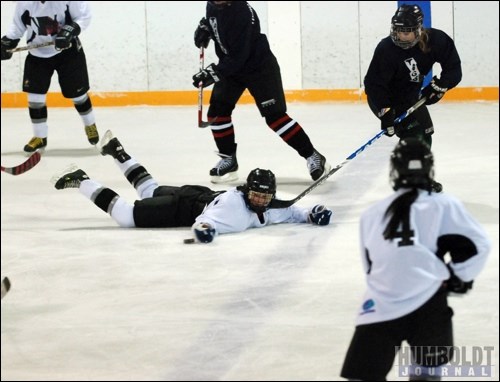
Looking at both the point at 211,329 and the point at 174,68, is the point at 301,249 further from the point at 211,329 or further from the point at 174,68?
the point at 174,68

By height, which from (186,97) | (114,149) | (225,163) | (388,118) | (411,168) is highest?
(411,168)

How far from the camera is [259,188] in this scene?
4473 mm

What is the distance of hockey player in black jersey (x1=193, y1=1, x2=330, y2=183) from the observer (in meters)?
5.42

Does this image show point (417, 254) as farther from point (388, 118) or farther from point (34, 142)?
point (34, 142)

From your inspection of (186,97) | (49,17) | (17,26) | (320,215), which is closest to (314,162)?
(320,215)

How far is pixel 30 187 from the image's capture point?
5.84 meters

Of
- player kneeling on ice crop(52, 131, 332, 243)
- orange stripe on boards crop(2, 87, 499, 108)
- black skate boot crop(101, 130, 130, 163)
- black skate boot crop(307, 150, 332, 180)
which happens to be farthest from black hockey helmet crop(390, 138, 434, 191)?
orange stripe on boards crop(2, 87, 499, 108)

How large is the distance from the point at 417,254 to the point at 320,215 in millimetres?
2226

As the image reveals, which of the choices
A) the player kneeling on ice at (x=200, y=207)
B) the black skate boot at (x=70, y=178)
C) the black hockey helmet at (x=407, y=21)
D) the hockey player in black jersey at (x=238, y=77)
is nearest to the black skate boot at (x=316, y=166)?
the hockey player in black jersey at (x=238, y=77)

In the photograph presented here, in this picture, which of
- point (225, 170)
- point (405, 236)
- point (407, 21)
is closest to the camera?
point (405, 236)

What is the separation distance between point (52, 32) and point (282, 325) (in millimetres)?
3413

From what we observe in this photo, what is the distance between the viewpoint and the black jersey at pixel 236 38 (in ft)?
17.7

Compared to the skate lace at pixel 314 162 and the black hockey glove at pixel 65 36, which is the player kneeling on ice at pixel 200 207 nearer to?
the skate lace at pixel 314 162

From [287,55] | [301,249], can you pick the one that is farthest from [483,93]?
[301,249]
